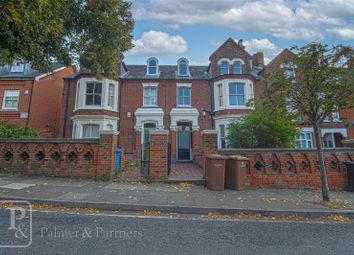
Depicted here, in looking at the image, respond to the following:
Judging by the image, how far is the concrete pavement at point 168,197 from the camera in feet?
17.3

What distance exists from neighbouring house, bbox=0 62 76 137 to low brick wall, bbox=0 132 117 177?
7660 millimetres

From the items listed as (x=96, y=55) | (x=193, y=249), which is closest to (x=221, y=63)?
(x=96, y=55)

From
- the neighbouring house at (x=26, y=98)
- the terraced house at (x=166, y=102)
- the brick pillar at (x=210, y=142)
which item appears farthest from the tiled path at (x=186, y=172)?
the neighbouring house at (x=26, y=98)

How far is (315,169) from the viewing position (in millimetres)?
8398

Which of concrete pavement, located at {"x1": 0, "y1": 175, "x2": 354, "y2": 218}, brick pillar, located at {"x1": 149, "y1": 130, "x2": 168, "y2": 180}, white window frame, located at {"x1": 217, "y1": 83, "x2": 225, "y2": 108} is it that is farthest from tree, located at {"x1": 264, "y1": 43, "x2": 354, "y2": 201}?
white window frame, located at {"x1": 217, "y1": 83, "x2": 225, "y2": 108}

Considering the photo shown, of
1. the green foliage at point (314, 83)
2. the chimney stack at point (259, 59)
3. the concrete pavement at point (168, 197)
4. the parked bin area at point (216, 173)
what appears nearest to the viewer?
the concrete pavement at point (168, 197)

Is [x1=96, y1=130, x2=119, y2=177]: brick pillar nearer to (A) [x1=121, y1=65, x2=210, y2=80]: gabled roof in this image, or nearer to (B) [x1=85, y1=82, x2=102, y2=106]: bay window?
(B) [x1=85, y1=82, x2=102, y2=106]: bay window

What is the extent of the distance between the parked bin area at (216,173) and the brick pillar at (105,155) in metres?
4.09

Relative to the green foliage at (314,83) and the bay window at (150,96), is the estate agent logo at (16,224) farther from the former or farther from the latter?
the bay window at (150,96)

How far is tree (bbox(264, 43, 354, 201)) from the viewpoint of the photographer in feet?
20.1

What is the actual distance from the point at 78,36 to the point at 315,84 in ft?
33.4

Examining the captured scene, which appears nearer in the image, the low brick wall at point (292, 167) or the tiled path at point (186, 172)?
the low brick wall at point (292, 167)

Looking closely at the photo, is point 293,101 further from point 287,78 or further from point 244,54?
point 244,54

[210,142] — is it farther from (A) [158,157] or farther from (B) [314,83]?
(B) [314,83]
